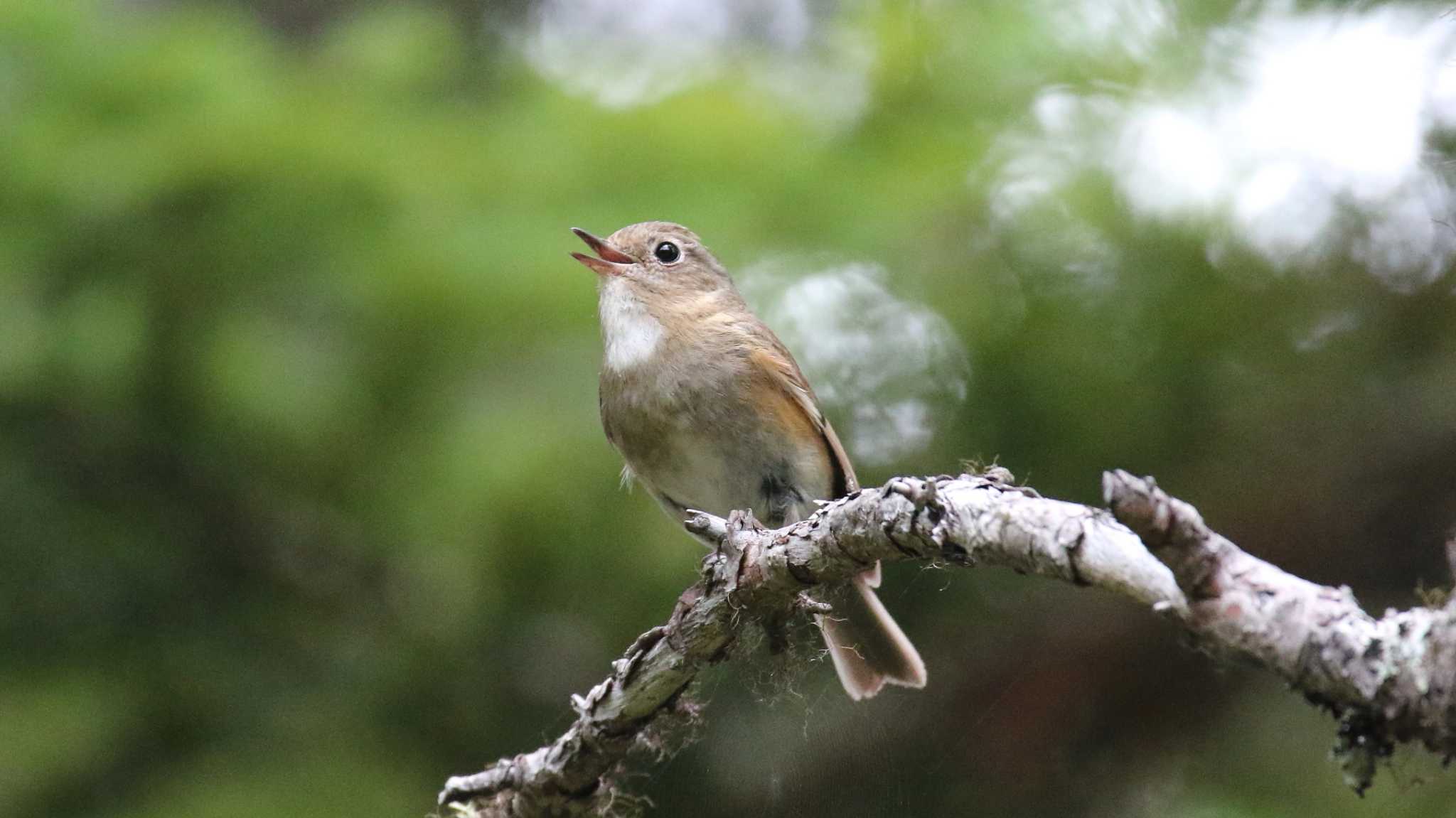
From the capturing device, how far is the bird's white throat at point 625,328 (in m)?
4.47

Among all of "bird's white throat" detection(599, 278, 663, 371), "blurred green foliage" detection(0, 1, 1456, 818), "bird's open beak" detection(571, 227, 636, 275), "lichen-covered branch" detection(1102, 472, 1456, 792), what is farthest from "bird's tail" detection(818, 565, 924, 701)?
"lichen-covered branch" detection(1102, 472, 1456, 792)

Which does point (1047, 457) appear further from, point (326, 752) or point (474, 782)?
point (326, 752)

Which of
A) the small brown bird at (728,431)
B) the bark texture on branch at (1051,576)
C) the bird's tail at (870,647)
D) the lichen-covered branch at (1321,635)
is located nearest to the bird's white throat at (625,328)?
the small brown bird at (728,431)

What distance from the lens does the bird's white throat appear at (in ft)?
14.7

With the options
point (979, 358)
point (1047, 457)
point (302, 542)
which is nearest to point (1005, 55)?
point (979, 358)

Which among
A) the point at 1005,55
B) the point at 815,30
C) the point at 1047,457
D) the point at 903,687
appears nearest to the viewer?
the point at 903,687

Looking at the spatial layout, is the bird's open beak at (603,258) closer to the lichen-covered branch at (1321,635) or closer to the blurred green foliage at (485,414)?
the blurred green foliage at (485,414)

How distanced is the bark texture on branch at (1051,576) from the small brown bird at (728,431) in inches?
50.5

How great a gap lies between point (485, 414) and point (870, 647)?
1.52 m

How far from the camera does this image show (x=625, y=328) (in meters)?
4.60

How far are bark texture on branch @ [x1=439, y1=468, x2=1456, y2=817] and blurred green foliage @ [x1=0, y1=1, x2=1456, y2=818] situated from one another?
3.80 feet

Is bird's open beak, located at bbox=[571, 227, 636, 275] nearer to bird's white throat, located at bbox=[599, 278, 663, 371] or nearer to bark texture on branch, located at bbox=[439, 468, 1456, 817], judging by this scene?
bird's white throat, located at bbox=[599, 278, 663, 371]

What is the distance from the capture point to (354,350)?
16.0 feet

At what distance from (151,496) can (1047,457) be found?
3.25 metres
